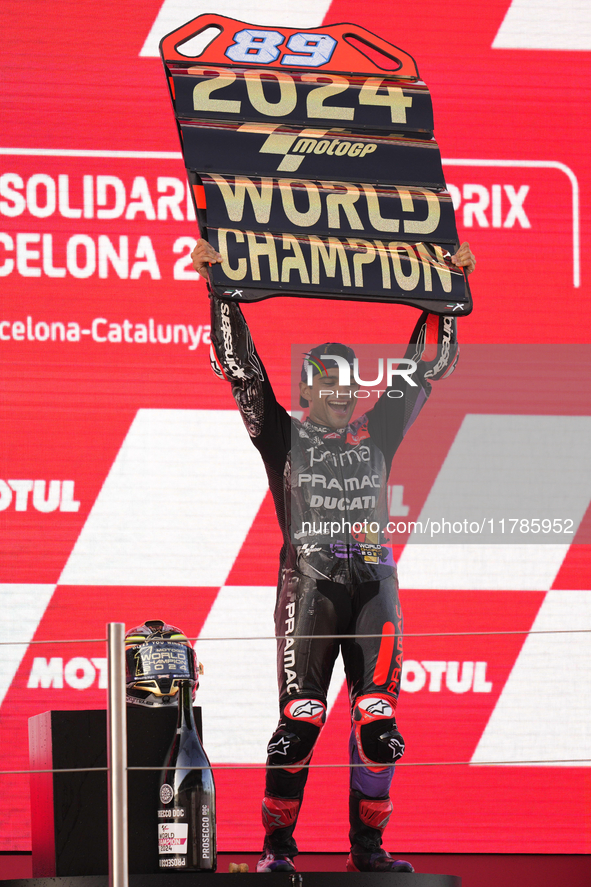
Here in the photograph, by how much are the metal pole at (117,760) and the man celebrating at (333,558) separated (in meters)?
0.47

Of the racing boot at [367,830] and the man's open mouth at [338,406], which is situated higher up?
the man's open mouth at [338,406]

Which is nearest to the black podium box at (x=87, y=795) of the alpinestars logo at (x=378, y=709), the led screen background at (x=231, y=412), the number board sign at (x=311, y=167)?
the alpinestars logo at (x=378, y=709)

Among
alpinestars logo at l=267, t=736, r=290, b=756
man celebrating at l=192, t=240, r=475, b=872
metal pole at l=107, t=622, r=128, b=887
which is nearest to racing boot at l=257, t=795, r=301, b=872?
man celebrating at l=192, t=240, r=475, b=872

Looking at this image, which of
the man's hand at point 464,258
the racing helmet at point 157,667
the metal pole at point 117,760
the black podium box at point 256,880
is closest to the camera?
the metal pole at point 117,760

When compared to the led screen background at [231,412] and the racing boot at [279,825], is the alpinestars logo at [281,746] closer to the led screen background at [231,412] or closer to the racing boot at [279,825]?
the racing boot at [279,825]

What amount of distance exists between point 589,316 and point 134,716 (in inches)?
82.4

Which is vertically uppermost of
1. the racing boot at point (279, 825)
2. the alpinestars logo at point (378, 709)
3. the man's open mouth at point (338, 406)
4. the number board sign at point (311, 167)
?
the number board sign at point (311, 167)

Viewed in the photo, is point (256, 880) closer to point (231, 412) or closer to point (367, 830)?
point (367, 830)

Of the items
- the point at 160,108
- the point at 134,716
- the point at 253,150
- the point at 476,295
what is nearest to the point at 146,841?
the point at 134,716

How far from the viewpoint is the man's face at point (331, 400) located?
267 centimetres

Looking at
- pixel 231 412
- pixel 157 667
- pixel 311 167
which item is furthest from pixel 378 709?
pixel 231 412

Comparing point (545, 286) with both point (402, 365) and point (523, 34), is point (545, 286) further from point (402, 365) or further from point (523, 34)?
point (402, 365)

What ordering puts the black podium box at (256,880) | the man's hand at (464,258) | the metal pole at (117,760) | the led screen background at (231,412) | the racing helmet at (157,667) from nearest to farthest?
the metal pole at (117,760)
the black podium box at (256,880)
the racing helmet at (157,667)
the man's hand at (464,258)
the led screen background at (231,412)

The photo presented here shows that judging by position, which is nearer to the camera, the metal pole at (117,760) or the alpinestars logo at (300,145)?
the metal pole at (117,760)
